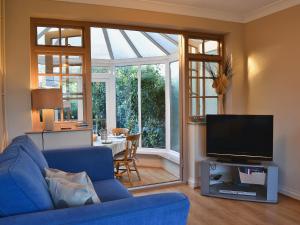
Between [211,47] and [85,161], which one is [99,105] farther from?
[85,161]

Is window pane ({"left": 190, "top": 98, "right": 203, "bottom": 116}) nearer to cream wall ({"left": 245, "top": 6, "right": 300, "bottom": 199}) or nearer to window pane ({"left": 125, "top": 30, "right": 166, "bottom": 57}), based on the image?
cream wall ({"left": 245, "top": 6, "right": 300, "bottom": 199})

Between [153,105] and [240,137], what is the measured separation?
2668 millimetres

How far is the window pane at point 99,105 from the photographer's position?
20.4ft

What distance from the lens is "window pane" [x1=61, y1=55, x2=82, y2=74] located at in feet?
11.5

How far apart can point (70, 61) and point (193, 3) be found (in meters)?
1.87

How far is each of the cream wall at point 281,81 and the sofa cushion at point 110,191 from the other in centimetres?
247

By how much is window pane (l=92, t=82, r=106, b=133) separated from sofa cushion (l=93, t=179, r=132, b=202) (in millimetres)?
3644

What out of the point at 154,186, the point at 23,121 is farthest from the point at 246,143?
the point at 23,121

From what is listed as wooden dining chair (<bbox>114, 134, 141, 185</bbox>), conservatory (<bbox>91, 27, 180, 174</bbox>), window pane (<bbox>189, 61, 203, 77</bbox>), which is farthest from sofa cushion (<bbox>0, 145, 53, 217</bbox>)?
conservatory (<bbox>91, 27, 180, 174</bbox>)

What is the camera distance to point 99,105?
20.5 feet

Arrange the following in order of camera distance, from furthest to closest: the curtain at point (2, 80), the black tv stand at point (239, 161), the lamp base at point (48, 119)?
the black tv stand at point (239, 161)
the lamp base at point (48, 119)
the curtain at point (2, 80)

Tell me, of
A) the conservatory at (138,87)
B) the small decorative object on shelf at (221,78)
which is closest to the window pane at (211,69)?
the small decorative object on shelf at (221,78)

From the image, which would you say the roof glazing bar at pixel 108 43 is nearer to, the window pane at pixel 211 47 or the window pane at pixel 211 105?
the window pane at pixel 211 47

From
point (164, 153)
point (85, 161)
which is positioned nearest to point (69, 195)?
point (85, 161)
